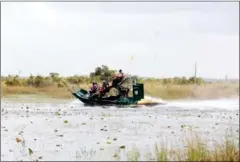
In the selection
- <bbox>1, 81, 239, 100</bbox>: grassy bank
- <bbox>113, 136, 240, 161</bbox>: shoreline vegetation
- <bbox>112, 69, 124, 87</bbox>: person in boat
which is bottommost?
<bbox>113, 136, 240, 161</bbox>: shoreline vegetation

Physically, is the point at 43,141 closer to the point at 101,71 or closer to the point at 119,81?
the point at 119,81

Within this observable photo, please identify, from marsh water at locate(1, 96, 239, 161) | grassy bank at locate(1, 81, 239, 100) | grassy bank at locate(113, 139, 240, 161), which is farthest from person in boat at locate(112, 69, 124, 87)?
grassy bank at locate(113, 139, 240, 161)

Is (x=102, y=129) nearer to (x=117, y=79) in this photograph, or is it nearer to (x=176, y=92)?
(x=117, y=79)

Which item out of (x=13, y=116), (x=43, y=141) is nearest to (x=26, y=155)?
(x=43, y=141)

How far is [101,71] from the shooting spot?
51969 mm

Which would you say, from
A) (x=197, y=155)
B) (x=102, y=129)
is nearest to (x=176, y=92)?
(x=102, y=129)

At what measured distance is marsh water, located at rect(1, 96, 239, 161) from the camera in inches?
578

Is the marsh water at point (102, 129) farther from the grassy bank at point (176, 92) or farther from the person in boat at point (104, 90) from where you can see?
the grassy bank at point (176, 92)

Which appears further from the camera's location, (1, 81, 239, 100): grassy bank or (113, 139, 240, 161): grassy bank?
(1, 81, 239, 100): grassy bank

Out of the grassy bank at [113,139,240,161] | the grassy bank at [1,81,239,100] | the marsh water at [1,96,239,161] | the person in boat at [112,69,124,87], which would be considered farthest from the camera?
the grassy bank at [1,81,239,100]

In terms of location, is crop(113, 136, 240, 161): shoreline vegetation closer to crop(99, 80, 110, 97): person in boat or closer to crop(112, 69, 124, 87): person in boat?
crop(112, 69, 124, 87): person in boat

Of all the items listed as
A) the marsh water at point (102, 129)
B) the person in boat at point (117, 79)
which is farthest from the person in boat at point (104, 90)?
the marsh water at point (102, 129)

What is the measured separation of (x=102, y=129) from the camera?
18906 mm

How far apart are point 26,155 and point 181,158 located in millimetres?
3311
